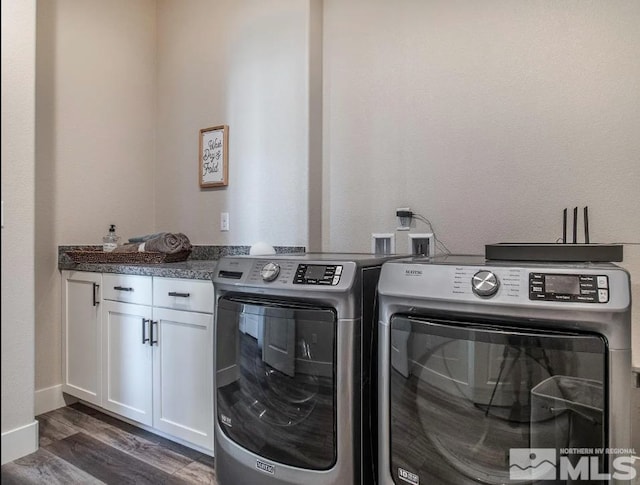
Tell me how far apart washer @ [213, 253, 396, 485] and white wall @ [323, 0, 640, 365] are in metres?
0.72

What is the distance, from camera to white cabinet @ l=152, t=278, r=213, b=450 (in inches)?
67.8

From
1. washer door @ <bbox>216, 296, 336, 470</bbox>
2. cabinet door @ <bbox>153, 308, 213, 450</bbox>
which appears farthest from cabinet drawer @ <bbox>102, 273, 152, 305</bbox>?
washer door @ <bbox>216, 296, 336, 470</bbox>

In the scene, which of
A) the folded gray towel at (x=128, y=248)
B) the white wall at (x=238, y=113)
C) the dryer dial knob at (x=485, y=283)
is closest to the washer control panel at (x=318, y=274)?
the dryer dial knob at (x=485, y=283)

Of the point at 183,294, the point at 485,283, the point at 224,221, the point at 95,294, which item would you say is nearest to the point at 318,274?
the point at 485,283

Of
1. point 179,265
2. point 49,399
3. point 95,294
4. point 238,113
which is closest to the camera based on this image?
point 179,265

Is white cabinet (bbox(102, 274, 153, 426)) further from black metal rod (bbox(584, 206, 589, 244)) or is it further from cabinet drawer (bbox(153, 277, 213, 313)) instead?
black metal rod (bbox(584, 206, 589, 244))

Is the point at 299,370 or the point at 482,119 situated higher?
the point at 482,119

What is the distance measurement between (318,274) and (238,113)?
159 centimetres

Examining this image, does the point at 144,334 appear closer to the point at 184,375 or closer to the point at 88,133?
the point at 184,375

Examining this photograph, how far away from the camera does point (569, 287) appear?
0.95 metres

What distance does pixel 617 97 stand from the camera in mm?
1563

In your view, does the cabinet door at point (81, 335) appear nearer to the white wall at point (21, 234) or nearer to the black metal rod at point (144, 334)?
the white wall at point (21, 234)

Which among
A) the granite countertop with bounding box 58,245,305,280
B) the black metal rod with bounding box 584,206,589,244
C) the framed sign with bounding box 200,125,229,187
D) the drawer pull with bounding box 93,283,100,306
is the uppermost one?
the framed sign with bounding box 200,125,229,187

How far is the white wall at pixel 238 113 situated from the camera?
2225 mm
